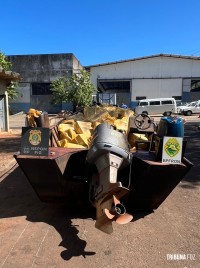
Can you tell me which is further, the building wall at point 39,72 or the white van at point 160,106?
the building wall at point 39,72

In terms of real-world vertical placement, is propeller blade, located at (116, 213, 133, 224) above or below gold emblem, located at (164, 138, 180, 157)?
below

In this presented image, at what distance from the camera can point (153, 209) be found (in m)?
5.03

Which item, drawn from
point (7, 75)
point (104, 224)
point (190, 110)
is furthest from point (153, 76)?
point (104, 224)

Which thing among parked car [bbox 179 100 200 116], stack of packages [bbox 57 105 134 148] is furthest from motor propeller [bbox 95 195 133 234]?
parked car [bbox 179 100 200 116]

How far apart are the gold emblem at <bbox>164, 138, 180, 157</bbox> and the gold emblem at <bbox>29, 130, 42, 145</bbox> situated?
167 cm

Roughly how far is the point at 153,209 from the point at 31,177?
194 centimetres

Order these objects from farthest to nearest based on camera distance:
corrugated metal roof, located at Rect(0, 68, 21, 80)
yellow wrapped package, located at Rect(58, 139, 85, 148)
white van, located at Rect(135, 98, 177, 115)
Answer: white van, located at Rect(135, 98, 177, 115), corrugated metal roof, located at Rect(0, 68, 21, 80), yellow wrapped package, located at Rect(58, 139, 85, 148)

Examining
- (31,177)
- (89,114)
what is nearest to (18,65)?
(89,114)

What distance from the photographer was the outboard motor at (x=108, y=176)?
133 inches

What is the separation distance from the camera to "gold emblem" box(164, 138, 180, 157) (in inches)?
166

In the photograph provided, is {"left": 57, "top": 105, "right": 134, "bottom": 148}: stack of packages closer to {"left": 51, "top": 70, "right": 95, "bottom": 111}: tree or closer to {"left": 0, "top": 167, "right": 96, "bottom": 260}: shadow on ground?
{"left": 0, "top": 167, "right": 96, "bottom": 260}: shadow on ground

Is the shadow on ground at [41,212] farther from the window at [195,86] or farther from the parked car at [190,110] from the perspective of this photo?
the window at [195,86]

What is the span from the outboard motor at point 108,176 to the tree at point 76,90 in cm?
2714

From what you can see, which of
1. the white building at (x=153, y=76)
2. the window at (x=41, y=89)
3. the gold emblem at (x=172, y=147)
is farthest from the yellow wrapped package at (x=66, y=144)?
the white building at (x=153, y=76)
